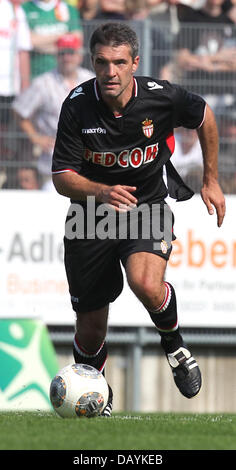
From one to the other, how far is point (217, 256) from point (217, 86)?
2104mm

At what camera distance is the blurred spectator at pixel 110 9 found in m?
12.4

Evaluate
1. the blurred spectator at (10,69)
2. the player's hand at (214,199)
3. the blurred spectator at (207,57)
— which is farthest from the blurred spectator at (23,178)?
the player's hand at (214,199)

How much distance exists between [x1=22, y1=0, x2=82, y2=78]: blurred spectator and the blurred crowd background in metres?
0.01

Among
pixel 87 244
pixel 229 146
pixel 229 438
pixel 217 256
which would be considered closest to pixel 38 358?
pixel 217 256

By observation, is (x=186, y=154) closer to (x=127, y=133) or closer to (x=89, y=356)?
(x=89, y=356)

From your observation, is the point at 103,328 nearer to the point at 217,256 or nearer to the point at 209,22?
the point at 217,256

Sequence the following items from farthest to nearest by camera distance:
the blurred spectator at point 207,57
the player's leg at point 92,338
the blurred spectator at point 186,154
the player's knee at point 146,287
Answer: the blurred spectator at point 207,57
the blurred spectator at point 186,154
the player's leg at point 92,338
the player's knee at point 146,287

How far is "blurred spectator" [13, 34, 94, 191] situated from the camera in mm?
11570

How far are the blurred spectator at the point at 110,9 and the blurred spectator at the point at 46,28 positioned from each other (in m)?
0.48

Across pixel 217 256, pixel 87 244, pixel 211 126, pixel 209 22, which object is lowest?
pixel 217 256

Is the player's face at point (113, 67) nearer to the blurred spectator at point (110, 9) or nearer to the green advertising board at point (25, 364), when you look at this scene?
the green advertising board at point (25, 364)

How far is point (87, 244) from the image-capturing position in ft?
23.3

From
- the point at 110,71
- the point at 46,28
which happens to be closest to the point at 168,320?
the point at 110,71
